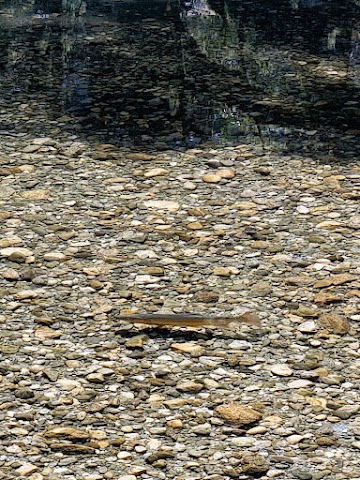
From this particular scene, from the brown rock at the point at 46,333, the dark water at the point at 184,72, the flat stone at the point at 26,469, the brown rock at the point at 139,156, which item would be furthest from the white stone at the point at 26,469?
the dark water at the point at 184,72

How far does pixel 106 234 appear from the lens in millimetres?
3951

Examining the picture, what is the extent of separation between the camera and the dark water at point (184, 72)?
4984 millimetres

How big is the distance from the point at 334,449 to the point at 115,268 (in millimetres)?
1274

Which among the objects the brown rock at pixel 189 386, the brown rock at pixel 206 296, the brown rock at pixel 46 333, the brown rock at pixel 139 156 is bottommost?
the brown rock at pixel 189 386

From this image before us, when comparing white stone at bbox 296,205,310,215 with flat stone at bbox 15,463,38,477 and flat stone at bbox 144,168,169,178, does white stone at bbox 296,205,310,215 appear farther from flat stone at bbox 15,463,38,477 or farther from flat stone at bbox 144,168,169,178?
flat stone at bbox 15,463,38,477

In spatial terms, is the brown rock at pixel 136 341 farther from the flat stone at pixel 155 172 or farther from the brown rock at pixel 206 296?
the flat stone at pixel 155 172

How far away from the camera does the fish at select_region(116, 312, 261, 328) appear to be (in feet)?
10.9

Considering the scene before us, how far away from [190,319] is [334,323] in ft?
1.64

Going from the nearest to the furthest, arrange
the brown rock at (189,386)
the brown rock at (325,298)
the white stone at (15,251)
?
the brown rock at (189,386), the brown rock at (325,298), the white stone at (15,251)

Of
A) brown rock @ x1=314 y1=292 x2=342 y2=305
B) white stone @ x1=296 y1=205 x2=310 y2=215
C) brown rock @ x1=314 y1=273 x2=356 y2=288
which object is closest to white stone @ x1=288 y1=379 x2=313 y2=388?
brown rock @ x1=314 y1=292 x2=342 y2=305

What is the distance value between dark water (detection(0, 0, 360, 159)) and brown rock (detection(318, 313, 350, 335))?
4.96 ft

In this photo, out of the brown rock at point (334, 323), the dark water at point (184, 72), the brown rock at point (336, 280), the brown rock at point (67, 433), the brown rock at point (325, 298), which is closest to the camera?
the brown rock at point (67, 433)

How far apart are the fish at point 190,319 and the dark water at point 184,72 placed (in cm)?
158

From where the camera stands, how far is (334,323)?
3.35 metres
